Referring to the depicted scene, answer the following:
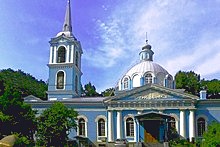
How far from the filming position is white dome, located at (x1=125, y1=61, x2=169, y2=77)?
1517 inches

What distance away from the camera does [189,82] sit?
2096 inches

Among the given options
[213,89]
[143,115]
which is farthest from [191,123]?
[213,89]

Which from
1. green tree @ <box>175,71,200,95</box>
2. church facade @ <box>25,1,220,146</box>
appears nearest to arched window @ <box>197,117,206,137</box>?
church facade @ <box>25,1,220,146</box>

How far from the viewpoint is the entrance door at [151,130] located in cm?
3208

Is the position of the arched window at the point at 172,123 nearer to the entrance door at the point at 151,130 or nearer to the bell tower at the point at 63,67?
the entrance door at the point at 151,130

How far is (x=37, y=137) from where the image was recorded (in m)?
24.4

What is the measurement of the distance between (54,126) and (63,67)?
575 inches

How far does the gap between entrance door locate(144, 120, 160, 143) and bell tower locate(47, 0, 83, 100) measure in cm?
1050

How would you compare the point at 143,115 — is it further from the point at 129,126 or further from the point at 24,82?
the point at 24,82

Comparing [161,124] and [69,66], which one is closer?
[161,124]

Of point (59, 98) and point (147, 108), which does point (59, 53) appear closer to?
point (59, 98)

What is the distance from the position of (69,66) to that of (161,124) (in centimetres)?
1343

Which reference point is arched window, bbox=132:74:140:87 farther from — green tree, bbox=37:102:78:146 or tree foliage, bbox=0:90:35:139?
tree foliage, bbox=0:90:35:139

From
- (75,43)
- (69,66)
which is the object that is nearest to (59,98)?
(69,66)
